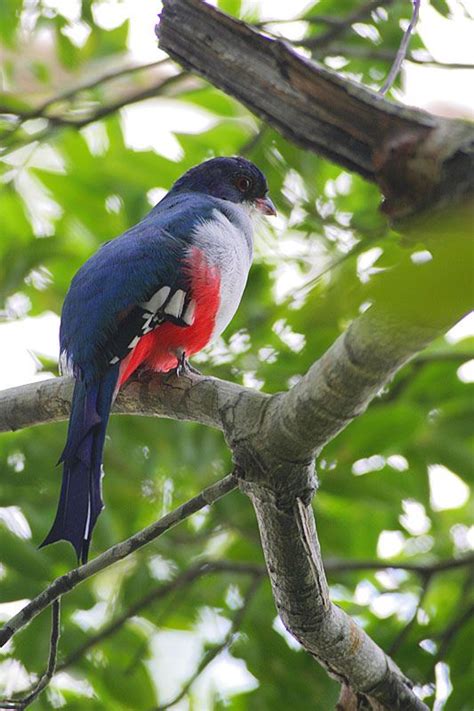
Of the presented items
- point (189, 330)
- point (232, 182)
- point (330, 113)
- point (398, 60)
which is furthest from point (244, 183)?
point (330, 113)

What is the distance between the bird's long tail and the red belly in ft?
0.78

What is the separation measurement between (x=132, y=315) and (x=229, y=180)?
3.86 ft

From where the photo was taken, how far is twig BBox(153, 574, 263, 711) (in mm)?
2729

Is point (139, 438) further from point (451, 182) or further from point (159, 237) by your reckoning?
point (451, 182)

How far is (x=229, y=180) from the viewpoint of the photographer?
359cm

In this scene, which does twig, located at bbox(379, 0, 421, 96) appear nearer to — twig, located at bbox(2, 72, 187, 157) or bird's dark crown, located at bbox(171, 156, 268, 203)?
bird's dark crown, located at bbox(171, 156, 268, 203)

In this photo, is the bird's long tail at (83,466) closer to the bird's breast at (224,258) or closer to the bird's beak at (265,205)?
the bird's breast at (224,258)

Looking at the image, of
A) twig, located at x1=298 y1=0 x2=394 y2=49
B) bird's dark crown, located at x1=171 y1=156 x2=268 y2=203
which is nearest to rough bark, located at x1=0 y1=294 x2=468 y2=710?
bird's dark crown, located at x1=171 y1=156 x2=268 y2=203

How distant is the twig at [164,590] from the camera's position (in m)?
2.97

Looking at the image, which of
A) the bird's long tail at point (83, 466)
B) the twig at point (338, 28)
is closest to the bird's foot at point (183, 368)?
the bird's long tail at point (83, 466)

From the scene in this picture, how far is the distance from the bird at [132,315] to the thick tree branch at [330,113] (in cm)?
91

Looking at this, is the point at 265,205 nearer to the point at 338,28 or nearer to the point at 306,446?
the point at 338,28

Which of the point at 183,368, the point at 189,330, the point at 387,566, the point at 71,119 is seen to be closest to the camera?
the point at 183,368

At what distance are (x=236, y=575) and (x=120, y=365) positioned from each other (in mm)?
1131
